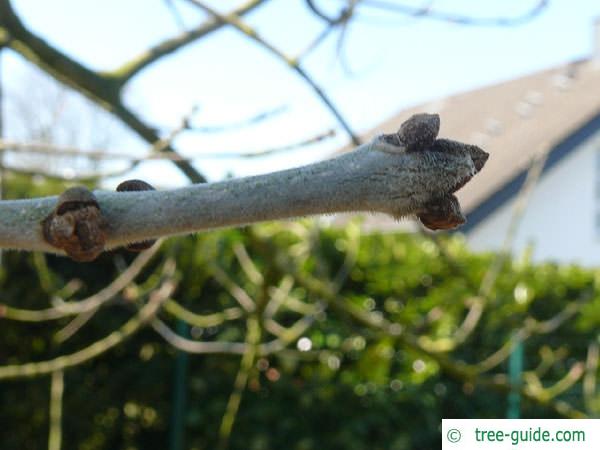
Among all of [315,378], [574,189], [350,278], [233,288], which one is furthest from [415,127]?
[574,189]

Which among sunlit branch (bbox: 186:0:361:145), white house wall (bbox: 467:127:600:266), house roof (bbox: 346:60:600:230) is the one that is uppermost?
house roof (bbox: 346:60:600:230)

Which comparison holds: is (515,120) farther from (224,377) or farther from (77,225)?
(77,225)

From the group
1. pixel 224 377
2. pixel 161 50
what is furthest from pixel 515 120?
pixel 161 50

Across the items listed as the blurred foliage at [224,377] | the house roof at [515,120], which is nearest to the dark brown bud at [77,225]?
the blurred foliage at [224,377]

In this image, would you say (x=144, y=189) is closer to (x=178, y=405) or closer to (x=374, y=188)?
(x=374, y=188)

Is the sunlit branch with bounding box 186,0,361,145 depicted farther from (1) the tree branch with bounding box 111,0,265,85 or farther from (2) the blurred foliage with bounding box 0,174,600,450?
(2) the blurred foliage with bounding box 0,174,600,450

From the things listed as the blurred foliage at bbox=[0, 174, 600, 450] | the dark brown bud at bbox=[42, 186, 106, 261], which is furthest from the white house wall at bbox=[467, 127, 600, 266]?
the dark brown bud at bbox=[42, 186, 106, 261]
